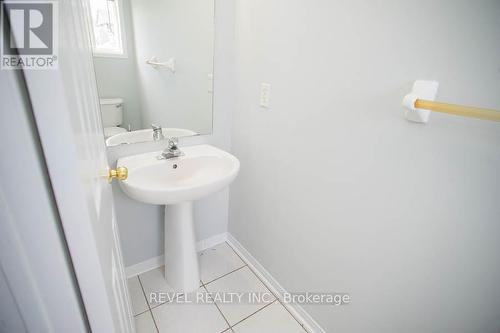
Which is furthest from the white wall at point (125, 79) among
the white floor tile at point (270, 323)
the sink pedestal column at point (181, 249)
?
the white floor tile at point (270, 323)

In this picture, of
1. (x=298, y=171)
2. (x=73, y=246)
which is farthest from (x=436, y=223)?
(x=73, y=246)

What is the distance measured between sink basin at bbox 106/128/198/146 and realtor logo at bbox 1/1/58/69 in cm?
102

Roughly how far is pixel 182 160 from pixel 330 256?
912 millimetres

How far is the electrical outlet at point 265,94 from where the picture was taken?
1.29m

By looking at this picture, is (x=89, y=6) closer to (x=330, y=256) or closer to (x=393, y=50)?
(x=393, y=50)

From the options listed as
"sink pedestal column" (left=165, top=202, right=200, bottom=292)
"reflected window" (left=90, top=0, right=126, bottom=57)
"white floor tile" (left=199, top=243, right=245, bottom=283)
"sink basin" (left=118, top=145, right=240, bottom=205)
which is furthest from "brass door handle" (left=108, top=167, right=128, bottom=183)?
"white floor tile" (left=199, top=243, right=245, bottom=283)

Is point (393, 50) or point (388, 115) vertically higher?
point (393, 50)

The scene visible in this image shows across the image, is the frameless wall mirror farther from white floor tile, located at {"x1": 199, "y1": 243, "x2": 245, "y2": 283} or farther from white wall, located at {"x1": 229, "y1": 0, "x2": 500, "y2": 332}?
white floor tile, located at {"x1": 199, "y1": 243, "x2": 245, "y2": 283}

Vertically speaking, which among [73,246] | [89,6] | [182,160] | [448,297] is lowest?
[448,297]

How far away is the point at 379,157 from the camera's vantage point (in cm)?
88

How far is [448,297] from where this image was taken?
0.77 meters

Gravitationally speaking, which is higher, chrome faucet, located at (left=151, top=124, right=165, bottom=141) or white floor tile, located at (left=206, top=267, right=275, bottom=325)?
chrome faucet, located at (left=151, top=124, right=165, bottom=141)

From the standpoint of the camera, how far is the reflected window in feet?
3.55

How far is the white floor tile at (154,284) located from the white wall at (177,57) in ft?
3.26
